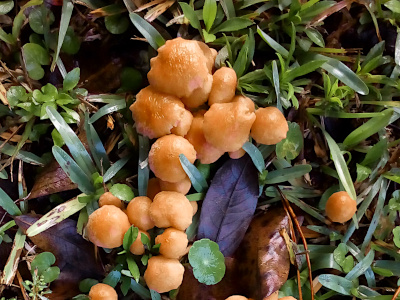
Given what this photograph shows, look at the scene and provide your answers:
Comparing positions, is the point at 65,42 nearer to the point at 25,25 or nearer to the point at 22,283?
the point at 25,25

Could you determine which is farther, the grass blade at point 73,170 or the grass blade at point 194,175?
the grass blade at point 73,170

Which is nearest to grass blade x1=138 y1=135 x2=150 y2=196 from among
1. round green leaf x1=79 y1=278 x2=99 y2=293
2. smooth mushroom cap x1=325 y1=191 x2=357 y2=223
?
round green leaf x1=79 y1=278 x2=99 y2=293

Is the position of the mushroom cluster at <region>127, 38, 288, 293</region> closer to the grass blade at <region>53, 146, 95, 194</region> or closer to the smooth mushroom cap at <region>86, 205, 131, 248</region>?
the smooth mushroom cap at <region>86, 205, 131, 248</region>

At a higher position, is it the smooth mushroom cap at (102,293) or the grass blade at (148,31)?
the grass blade at (148,31)

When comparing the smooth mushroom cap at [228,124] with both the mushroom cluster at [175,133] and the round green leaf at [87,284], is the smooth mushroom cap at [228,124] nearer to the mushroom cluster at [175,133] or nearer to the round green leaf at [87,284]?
the mushroom cluster at [175,133]

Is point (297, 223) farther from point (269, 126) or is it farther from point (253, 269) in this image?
point (269, 126)

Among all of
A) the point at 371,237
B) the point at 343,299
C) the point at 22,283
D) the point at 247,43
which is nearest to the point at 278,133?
the point at 247,43

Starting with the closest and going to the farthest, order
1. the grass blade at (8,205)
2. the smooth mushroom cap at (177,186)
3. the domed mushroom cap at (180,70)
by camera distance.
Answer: the domed mushroom cap at (180,70) → the smooth mushroom cap at (177,186) → the grass blade at (8,205)

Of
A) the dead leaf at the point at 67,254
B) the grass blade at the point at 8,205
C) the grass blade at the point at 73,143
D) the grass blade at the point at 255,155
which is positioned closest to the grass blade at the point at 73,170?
the grass blade at the point at 73,143
